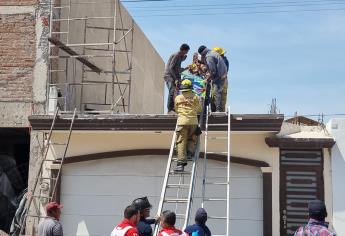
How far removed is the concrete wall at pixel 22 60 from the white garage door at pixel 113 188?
68.2 inches

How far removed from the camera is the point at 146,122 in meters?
10.8

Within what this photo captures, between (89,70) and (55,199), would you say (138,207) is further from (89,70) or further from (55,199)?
(89,70)

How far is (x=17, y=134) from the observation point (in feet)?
45.1

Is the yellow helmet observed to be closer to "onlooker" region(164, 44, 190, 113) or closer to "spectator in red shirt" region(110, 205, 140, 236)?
"onlooker" region(164, 44, 190, 113)

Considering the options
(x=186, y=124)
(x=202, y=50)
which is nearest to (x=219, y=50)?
(x=202, y=50)

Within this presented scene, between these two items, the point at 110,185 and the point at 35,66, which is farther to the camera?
the point at 35,66

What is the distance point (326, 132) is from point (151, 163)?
12.4 feet

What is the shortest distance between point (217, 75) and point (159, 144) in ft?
6.54

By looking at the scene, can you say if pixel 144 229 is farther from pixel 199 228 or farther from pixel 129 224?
pixel 199 228

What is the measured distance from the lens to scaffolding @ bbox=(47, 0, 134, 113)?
41.1ft

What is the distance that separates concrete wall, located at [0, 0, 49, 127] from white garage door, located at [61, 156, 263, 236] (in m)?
1.73

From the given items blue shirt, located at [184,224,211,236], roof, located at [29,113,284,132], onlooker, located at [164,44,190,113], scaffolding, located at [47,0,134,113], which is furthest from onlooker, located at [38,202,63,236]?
scaffolding, located at [47,0,134,113]

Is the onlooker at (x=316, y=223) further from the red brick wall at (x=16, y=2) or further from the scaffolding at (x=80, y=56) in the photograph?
the red brick wall at (x=16, y=2)

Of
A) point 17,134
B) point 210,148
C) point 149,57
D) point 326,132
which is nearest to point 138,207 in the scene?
point 210,148
